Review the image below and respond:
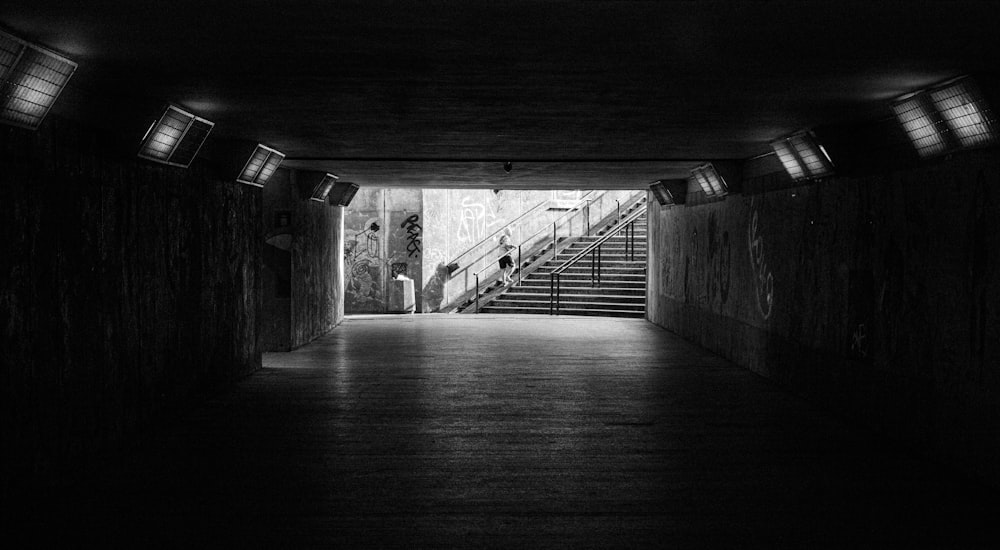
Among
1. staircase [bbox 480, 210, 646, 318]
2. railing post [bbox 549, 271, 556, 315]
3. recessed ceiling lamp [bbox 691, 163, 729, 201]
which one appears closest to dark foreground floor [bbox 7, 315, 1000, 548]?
recessed ceiling lamp [bbox 691, 163, 729, 201]

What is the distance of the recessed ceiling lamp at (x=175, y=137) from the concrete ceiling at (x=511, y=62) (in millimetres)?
164

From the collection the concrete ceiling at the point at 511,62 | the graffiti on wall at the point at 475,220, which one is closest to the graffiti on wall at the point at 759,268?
the concrete ceiling at the point at 511,62

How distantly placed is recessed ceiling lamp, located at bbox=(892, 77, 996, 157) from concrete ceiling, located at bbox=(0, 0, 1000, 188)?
16cm

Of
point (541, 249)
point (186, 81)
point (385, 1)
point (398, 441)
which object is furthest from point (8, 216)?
point (541, 249)

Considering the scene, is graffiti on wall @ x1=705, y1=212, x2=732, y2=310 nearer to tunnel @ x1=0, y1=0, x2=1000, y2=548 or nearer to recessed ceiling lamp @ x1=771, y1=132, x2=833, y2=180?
tunnel @ x1=0, y1=0, x2=1000, y2=548

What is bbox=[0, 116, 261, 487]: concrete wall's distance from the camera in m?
6.04

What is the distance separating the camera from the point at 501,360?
44.1 ft

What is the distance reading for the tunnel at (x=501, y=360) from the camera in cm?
543

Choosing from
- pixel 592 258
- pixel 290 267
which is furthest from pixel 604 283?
pixel 290 267

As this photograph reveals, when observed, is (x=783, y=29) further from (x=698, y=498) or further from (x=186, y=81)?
(x=186, y=81)

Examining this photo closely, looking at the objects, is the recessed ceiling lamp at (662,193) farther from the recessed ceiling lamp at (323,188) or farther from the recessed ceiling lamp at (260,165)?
the recessed ceiling lamp at (260,165)

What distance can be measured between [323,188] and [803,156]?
8804mm

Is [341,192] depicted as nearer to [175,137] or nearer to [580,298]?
[580,298]

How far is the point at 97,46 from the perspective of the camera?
5879 mm
